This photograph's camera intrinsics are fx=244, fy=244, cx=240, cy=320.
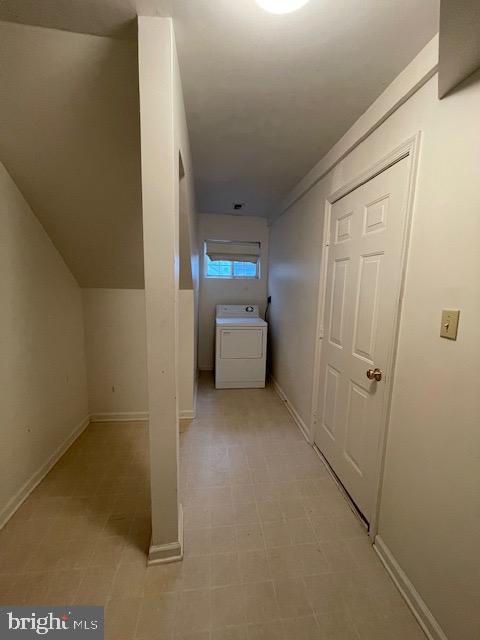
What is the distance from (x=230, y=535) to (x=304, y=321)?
67.9 inches

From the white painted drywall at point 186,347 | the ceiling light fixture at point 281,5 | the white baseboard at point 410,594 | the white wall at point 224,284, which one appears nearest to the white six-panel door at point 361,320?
the white baseboard at point 410,594

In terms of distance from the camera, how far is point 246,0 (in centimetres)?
87

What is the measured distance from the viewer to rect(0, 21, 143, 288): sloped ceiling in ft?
3.38

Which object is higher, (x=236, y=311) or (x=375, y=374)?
(x=236, y=311)

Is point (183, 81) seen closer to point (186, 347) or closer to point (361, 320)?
point (361, 320)

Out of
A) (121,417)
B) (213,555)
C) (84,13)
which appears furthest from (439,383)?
(121,417)

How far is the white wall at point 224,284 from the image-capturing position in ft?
11.9

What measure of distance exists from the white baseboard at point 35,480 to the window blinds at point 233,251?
2.68 metres

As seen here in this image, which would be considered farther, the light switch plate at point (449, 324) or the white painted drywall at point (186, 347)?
the white painted drywall at point (186, 347)

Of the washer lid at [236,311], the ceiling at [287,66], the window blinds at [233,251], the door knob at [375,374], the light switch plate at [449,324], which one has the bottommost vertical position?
the door knob at [375,374]

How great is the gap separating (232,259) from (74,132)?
262cm

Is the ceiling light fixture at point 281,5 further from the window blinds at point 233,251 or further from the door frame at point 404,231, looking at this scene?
the window blinds at point 233,251

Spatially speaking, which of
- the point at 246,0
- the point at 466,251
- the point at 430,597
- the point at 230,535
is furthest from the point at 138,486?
the point at 246,0

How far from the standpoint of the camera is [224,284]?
12.5ft
